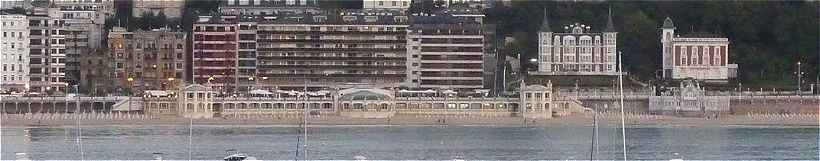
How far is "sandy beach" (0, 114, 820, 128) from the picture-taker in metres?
83.7

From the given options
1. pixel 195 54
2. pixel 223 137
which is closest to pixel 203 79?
pixel 195 54

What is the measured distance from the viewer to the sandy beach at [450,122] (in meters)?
83.7

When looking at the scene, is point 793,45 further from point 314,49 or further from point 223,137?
point 223,137

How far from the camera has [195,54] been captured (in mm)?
94000

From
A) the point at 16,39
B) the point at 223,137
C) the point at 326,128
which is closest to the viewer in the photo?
the point at 223,137

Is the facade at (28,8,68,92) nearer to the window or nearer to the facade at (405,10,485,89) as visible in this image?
the window

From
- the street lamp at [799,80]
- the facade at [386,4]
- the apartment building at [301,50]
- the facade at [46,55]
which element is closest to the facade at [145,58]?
the apartment building at [301,50]

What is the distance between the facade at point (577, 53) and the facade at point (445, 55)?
2218 millimetres

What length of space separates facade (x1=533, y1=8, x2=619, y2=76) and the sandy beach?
22.8ft

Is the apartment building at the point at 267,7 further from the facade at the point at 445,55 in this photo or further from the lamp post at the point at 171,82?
the facade at the point at 445,55

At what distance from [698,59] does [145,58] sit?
16.1 m

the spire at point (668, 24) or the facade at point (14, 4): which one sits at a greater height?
the facade at point (14, 4)

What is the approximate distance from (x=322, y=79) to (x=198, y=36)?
12.5 feet

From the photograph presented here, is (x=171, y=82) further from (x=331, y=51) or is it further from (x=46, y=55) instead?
(x=331, y=51)
